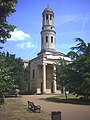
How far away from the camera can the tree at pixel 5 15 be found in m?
9.88

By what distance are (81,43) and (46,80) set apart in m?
32.8

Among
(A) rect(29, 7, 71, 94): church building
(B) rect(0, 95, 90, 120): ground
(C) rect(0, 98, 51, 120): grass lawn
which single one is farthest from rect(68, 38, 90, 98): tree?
(A) rect(29, 7, 71, 94): church building

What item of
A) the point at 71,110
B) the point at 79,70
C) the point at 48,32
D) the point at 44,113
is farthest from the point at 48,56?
the point at 44,113

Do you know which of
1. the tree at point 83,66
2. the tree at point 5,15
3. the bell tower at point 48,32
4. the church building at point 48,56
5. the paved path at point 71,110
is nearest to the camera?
the tree at point 5,15

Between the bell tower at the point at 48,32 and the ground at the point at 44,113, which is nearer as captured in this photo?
the ground at the point at 44,113

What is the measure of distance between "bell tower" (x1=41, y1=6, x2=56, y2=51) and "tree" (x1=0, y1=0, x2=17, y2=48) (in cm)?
5673

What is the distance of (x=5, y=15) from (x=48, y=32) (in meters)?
58.1

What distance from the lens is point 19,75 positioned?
4794 cm

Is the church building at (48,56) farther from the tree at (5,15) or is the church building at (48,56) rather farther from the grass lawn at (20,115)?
the tree at (5,15)

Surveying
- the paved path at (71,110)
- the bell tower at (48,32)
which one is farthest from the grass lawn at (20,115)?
the bell tower at (48,32)

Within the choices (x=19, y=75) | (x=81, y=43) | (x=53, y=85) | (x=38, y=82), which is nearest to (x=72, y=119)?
(x=81, y=43)

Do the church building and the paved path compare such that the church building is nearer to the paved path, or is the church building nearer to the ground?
the paved path

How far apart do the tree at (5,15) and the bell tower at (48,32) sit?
56.7 m

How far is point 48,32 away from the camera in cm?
6794
